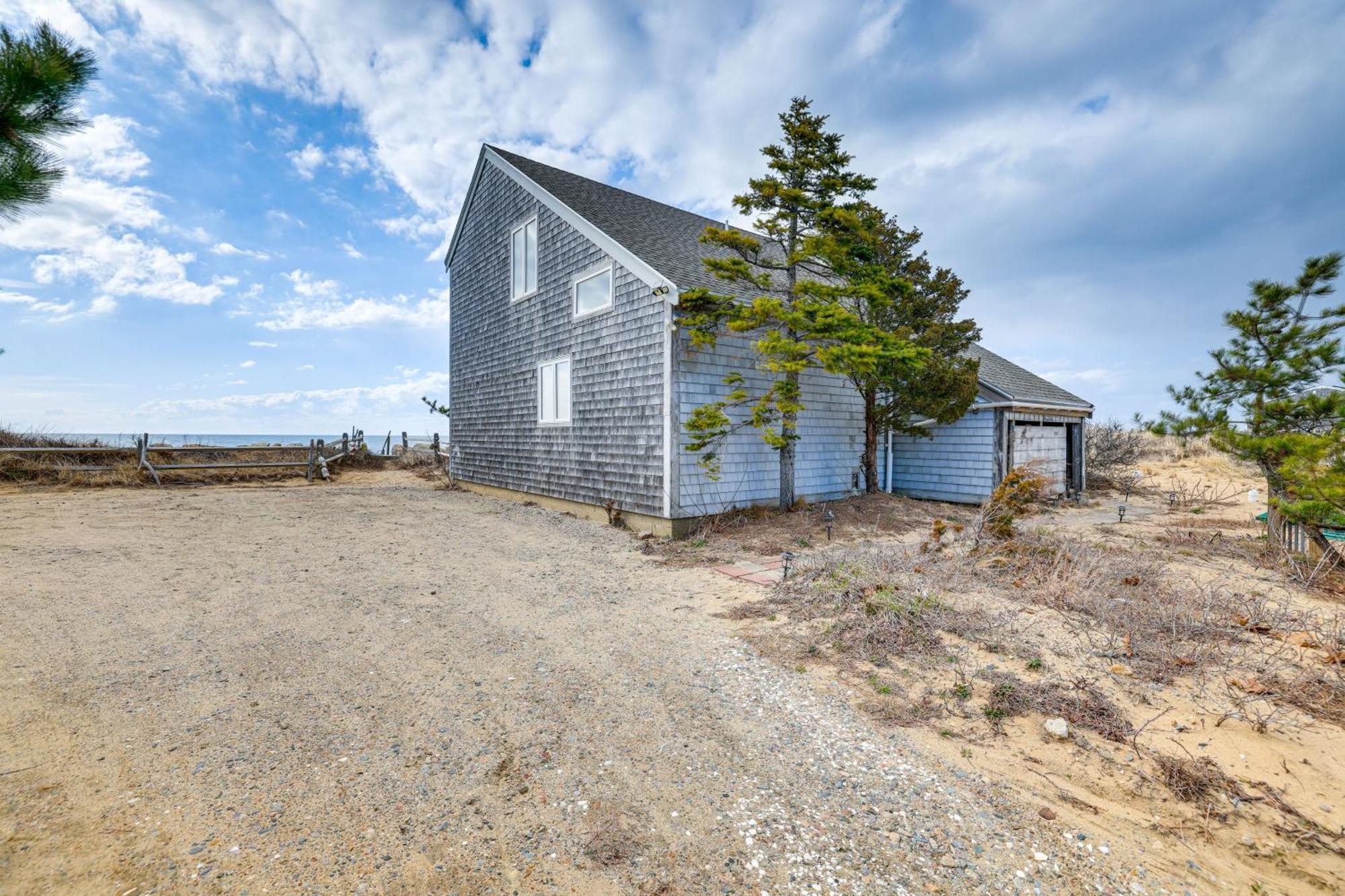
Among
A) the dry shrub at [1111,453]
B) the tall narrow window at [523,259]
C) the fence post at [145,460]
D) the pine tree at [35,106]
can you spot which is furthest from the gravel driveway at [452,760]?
the dry shrub at [1111,453]

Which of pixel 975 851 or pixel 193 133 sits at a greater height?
pixel 193 133

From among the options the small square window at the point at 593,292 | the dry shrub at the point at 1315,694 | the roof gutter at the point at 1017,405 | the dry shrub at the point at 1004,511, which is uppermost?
the small square window at the point at 593,292

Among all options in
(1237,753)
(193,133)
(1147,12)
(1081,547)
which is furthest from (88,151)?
(1147,12)

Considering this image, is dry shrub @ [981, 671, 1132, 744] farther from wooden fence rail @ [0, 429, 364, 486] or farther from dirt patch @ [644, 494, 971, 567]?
wooden fence rail @ [0, 429, 364, 486]

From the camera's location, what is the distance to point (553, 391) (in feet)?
37.3

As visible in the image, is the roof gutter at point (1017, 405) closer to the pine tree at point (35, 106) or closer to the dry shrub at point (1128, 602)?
the dry shrub at point (1128, 602)

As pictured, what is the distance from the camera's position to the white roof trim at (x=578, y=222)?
28.2ft

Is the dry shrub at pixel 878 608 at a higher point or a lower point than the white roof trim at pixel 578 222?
lower

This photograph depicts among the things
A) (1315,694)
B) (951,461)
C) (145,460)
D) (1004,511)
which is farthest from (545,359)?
(145,460)

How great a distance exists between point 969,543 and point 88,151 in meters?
11.7

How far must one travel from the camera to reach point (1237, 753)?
2.69 m

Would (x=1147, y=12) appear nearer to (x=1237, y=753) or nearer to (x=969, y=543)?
(x=969, y=543)

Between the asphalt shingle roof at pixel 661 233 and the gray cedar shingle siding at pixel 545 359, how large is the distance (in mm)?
507

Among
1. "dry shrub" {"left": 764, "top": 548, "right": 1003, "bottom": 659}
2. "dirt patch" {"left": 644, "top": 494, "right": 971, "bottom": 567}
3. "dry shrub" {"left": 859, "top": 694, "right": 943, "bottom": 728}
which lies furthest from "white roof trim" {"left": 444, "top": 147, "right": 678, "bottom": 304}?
"dry shrub" {"left": 859, "top": 694, "right": 943, "bottom": 728}
